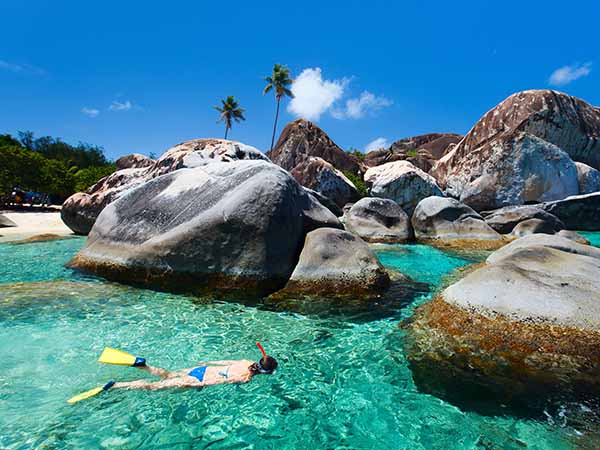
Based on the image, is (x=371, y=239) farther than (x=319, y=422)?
Yes

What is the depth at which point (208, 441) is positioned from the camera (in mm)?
2771

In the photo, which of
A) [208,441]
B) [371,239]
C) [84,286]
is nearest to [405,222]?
[371,239]

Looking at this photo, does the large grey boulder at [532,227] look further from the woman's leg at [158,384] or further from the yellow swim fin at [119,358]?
the yellow swim fin at [119,358]

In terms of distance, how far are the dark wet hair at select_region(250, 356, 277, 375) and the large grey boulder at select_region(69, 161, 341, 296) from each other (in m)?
3.01

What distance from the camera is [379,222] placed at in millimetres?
17469

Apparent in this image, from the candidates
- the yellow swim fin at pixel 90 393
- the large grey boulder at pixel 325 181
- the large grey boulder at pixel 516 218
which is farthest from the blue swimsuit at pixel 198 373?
the large grey boulder at pixel 325 181

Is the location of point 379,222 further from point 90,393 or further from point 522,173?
point 522,173

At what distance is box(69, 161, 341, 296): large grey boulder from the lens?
700cm

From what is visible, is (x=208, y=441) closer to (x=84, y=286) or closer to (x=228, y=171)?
(x=84, y=286)

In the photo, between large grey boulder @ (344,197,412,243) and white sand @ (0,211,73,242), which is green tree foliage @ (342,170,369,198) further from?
white sand @ (0,211,73,242)

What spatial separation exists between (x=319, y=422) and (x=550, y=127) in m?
36.9

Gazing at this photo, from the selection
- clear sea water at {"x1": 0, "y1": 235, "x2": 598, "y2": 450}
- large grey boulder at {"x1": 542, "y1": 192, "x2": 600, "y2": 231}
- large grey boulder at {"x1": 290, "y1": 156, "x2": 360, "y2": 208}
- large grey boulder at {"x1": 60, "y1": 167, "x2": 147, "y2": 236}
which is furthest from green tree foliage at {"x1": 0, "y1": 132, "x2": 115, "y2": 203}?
large grey boulder at {"x1": 542, "y1": 192, "x2": 600, "y2": 231}

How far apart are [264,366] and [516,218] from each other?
864 inches

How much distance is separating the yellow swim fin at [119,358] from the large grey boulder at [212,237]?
2.89 metres
